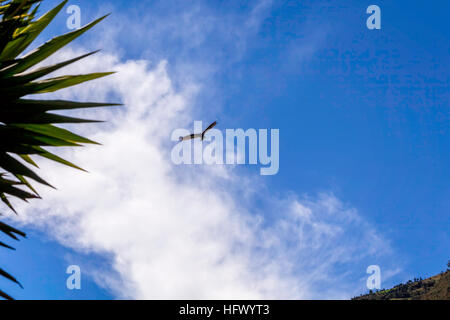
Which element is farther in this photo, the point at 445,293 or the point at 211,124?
the point at 445,293

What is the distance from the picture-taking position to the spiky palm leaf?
3.03 metres

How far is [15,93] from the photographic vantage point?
3.04m

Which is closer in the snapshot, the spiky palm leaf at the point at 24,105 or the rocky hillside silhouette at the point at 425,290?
the spiky palm leaf at the point at 24,105

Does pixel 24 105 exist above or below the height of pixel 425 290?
above

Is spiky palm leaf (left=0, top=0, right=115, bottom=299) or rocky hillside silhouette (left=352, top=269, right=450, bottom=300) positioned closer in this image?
spiky palm leaf (left=0, top=0, right=115, bottom=299)

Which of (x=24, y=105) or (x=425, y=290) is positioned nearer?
(x=24, y=105)

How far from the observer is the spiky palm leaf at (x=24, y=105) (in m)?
3.03

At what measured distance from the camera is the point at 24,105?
3.04 metres

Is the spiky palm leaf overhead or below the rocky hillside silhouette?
overhead

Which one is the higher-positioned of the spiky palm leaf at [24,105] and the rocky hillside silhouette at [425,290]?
the spiky palm leaf at [24,105]
